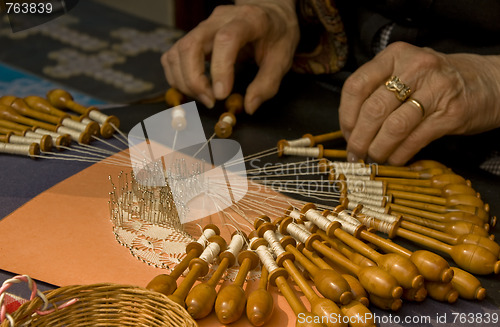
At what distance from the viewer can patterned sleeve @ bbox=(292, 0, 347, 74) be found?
6.13ft

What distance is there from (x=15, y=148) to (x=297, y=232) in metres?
0.83

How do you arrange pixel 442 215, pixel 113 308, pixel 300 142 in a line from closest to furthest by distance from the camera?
pixel 113 308, pixel 442 215, pixel 300 142

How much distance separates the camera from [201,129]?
1629 mm

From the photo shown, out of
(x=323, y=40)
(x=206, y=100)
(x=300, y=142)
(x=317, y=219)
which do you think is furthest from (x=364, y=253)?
(x=323, y=40)

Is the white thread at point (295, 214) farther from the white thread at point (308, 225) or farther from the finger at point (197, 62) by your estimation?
the finger at point (197, 62)

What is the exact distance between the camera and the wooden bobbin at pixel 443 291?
106 centimetres

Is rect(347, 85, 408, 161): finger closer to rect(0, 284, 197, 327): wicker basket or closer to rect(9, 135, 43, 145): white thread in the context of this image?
rect(0, 284, 197, 327): wicker basket

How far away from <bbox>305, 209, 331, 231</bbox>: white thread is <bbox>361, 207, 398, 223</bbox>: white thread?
0.37 ft

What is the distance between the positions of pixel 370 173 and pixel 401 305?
1.56 feet

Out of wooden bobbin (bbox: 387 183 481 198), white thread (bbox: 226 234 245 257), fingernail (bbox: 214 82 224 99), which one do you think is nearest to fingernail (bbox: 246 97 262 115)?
fingernail (bbox: 214 82 224 99)

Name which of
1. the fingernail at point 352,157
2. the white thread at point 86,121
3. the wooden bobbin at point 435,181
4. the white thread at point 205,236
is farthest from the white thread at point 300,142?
the white thread at point 86,121

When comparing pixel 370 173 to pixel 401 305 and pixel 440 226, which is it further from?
pixel 401 305

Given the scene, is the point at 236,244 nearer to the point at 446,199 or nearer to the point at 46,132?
the point at 446,199

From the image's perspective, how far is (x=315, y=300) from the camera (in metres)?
1.00
